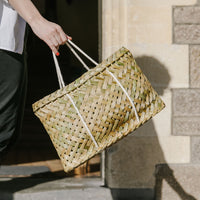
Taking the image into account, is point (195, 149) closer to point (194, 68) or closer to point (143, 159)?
point (143, 159)

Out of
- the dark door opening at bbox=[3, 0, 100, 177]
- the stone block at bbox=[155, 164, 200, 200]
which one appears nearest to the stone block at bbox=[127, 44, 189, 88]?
the stone block at bbox=[155, 164, 200, 200]

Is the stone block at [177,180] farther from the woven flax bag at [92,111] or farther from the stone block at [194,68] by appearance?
the woven flax bag at [92,111]

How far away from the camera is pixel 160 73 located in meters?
2.56

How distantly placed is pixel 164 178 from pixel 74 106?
3.79 feet

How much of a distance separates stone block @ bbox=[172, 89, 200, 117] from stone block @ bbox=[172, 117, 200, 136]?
3 centimetres

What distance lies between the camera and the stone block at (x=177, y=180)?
8.44 feet

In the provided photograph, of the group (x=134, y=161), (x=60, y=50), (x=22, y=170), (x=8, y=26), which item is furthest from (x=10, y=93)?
(x=60, y=50)

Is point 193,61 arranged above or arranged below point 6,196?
above

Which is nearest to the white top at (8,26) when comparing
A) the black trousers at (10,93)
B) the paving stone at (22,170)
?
the black trousers at (10,93)

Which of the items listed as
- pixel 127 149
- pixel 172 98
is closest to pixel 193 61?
pixel 172 98

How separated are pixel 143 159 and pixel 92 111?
1033 mm

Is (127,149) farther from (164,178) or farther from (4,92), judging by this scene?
(4,92)

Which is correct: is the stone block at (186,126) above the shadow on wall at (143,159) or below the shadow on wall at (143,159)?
above

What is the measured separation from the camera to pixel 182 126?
8.41 ft
